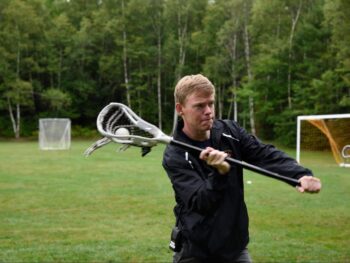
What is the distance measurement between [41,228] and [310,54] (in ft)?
113

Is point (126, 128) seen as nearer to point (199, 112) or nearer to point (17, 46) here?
point (199, 112)

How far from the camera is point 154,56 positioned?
51.5m

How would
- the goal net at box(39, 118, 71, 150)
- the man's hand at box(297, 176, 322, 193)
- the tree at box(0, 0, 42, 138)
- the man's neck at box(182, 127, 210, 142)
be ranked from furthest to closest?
the tree at box(0, 0, 42, 138), the goal net at box(39, 118, 71, 150), the man's neck at box(182, 127, 210, 142), the man's hand at box(297, 176, 322, 193)

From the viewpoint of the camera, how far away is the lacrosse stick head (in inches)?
131

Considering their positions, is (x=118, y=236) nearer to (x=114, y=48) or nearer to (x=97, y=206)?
(x=97, y=206)

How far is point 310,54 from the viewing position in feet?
131

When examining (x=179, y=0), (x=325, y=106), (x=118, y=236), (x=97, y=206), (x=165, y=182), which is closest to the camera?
(x=118, y=236)

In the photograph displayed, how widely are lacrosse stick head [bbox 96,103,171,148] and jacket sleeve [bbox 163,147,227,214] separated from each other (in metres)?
0.15

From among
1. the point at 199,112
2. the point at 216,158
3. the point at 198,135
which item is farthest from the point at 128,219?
the point at 216,158

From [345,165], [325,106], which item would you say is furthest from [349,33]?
[345,165]

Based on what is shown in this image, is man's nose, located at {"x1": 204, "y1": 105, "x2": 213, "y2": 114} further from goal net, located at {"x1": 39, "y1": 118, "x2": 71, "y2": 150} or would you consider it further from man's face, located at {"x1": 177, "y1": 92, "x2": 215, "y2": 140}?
goal net, located at {"x1": 39, "y1": 118, "x2": 71, "y2": 150}

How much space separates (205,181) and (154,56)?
49.2m

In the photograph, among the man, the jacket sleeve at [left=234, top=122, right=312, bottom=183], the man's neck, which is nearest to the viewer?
the man

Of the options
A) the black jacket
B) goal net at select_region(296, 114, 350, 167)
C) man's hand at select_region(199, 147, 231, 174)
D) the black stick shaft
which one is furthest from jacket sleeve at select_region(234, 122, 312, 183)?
goal net at select_region(296, 114, 350, 167)
